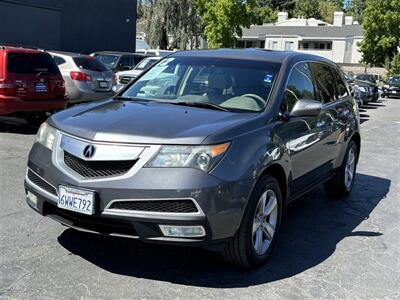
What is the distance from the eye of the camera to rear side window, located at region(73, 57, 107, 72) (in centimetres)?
1300

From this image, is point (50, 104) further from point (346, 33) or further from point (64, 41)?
point (346, 33)

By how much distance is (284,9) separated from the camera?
336 ft

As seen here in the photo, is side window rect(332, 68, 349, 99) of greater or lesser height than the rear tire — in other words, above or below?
above

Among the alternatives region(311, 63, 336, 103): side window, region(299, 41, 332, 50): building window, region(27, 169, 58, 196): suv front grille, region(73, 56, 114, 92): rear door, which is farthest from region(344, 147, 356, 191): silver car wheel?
region(299, 41, 332, 50): building window

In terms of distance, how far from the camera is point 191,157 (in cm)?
373

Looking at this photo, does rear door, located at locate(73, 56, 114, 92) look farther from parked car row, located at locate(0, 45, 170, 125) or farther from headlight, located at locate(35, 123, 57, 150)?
headlight, located at locate(35, 123, 57, 150)

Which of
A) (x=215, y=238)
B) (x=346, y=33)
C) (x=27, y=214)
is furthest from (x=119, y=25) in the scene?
(x=346, y=33)

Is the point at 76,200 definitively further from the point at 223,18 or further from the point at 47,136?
the point at 223,18

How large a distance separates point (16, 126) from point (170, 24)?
30048 mm

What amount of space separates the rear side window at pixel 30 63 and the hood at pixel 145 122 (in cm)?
598

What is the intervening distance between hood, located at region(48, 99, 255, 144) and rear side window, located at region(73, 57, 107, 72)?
28.2 feet

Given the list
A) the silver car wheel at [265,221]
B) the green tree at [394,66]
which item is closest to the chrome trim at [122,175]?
the silver car wheel at [265,221]

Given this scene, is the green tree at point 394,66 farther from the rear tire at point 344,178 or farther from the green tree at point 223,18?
the rear tire at point 344,178

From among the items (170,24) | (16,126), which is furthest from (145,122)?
(170,24)
